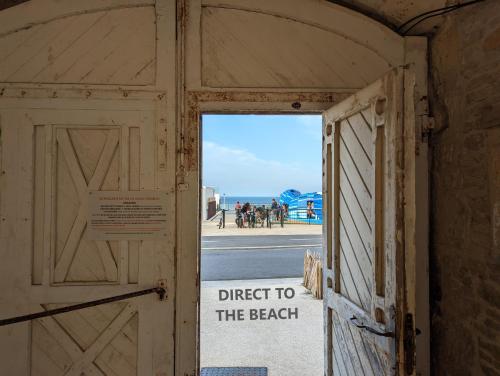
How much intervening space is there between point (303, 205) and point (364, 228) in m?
17.7

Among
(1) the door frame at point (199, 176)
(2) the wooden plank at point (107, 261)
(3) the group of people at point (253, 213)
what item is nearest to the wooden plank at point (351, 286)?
(1) the door frame at point (199, 176)

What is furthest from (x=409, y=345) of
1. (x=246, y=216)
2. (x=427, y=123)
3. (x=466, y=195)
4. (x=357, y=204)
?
(x=246, y=216)

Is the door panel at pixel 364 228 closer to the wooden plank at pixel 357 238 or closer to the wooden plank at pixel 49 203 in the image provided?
the wooden plank at pixel 357 238

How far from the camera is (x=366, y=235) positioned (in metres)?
2.03

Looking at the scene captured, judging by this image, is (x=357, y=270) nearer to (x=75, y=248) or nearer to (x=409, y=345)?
(x=409, y=345)

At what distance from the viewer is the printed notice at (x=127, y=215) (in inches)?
93.4

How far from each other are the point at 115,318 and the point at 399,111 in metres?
2.30

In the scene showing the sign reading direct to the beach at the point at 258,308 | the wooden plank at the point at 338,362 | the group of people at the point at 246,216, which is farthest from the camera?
the group of people at the point at 246,216

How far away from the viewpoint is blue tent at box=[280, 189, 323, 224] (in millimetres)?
18781

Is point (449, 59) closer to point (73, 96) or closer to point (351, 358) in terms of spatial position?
point (351, 358)

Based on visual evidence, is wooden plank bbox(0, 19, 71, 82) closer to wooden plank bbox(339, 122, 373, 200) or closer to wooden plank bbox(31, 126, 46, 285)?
wooden plank bbox(31, 126, 46, 285)

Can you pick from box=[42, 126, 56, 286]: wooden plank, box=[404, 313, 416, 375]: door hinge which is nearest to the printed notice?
box=[42, 126, 56, 286]: wooden plank

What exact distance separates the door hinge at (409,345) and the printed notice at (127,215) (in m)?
1.63

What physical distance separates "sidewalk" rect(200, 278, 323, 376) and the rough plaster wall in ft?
5.10
